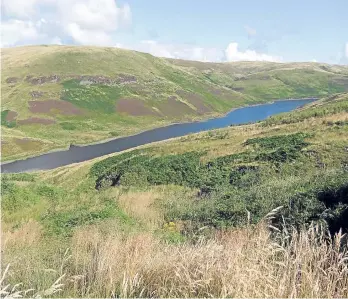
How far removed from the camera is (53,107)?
128 m

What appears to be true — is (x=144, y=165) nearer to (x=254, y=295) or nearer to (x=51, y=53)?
(x=254, y=295)

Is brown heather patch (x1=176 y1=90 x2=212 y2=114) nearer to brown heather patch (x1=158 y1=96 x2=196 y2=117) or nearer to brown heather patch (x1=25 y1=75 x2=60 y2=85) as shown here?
brown heather patch (x1=158 y1=96 x2=196 y2=117)

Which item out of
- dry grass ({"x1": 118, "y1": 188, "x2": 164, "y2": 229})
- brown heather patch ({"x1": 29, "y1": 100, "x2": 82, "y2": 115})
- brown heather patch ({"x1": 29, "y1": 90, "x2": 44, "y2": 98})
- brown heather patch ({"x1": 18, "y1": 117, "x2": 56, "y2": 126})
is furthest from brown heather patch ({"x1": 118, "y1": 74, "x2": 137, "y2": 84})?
Answer: dry grass ({"x1": 118, "y1": 188, "x2": 164, "y2": 229})

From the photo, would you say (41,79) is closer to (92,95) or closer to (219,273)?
(92,95)

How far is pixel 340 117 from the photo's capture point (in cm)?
3566

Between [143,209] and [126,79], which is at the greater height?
[126,79]

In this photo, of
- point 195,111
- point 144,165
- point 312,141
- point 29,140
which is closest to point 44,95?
point 29,140

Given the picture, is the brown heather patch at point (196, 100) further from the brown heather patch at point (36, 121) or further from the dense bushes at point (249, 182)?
the dense bushes at point (249, 182)

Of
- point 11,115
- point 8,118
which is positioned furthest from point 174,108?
point 8,118

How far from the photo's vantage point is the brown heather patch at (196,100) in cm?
15682

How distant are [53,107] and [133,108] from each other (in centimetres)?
2768

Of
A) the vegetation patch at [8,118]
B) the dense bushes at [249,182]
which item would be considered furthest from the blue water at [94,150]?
the dense bushes at [249,182]

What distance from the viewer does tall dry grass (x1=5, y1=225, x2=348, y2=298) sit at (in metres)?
4.27

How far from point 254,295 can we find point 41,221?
10.7 m
